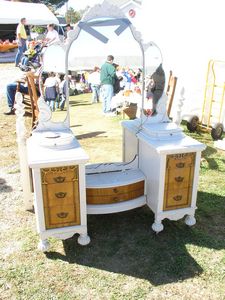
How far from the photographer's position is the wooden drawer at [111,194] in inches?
153

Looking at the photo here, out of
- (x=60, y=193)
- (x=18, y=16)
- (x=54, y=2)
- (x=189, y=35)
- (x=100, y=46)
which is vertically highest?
(x=54, y=2)

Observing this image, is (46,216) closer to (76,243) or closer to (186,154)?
(76,243)

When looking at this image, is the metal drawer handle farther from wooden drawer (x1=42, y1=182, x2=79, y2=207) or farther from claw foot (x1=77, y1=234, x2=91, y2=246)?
claw foot (x1=77, y1=234, x2=91, y2=246)

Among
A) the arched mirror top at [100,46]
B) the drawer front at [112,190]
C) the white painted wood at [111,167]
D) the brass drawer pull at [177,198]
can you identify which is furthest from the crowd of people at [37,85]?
the brass drawer pull at [177,198]

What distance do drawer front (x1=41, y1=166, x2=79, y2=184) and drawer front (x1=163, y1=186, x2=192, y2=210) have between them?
3.60 feet

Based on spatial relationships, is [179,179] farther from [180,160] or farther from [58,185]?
[58,185]

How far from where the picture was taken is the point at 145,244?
383 centimetres

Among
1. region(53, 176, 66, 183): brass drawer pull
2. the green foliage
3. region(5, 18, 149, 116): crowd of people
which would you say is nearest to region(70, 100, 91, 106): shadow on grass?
region(5, 18, 149, 116): crowd of people

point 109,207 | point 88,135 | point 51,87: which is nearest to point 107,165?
point 109,207

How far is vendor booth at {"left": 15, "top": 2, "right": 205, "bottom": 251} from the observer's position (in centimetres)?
346

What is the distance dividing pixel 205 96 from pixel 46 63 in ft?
16.3

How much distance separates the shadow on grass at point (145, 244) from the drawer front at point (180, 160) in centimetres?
84

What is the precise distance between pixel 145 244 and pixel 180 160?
103 centimetres

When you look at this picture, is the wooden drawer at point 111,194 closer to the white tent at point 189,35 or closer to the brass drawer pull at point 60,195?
the brass drawer pull at point 60,195
